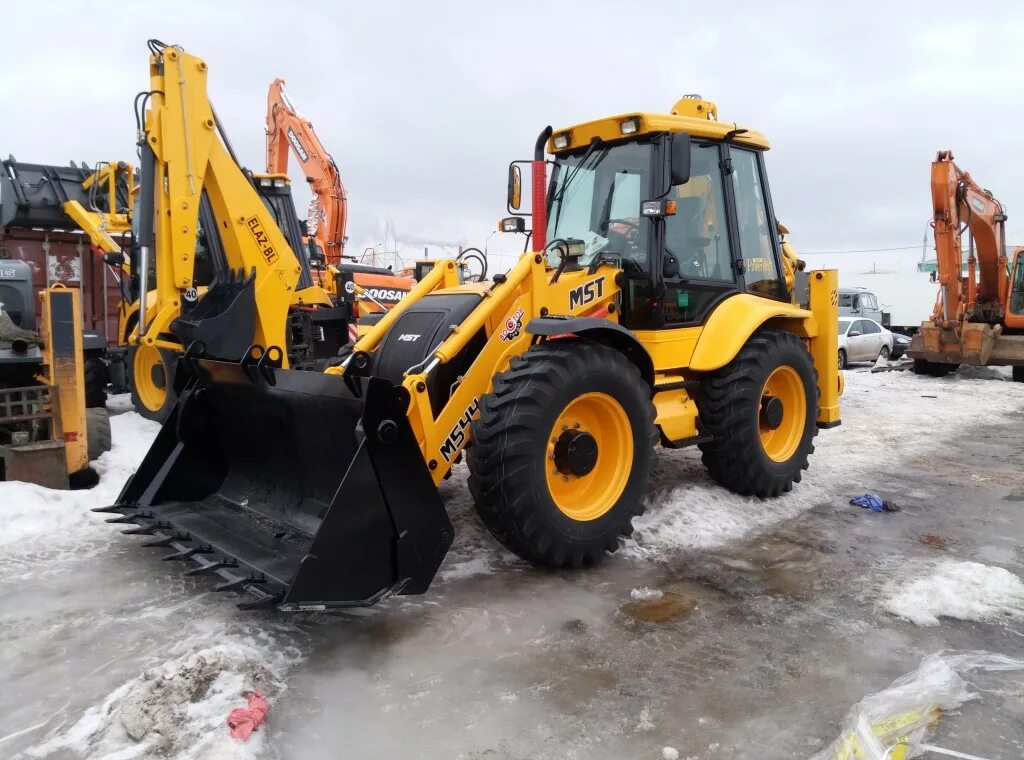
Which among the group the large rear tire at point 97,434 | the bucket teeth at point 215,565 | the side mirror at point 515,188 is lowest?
the bucket teeth at point 215,565

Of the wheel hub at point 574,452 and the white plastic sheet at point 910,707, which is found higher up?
the wheel hub at point 574,452

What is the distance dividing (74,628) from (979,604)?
175 inches

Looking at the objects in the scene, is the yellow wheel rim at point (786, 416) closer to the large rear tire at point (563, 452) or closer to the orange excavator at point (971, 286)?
the large rear tire at point (563, 452)

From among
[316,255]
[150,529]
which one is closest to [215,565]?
[150,529]

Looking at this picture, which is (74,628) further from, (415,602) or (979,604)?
(979,604)

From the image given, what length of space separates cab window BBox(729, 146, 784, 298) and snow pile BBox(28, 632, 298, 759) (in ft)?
14.5

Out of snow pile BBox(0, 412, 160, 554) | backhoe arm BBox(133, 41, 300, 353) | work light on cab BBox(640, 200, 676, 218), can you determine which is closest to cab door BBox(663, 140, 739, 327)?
work light on cab BBox(640, 200, 676, 218)

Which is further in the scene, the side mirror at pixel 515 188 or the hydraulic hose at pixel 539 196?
the side mirror at pixel 515 188

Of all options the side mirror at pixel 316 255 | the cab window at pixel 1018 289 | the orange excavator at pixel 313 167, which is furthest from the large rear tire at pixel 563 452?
the cab window at pixel 1018 289

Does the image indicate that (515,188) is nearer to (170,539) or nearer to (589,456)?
(589,456)

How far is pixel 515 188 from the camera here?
531 cm

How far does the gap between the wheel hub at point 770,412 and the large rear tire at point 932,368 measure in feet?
35.7

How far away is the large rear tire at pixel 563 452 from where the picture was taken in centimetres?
377

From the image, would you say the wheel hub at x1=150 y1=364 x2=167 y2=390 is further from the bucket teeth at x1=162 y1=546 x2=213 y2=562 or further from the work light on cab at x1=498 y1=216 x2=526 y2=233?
the bucket teeth at x1=162 y1=546 x2=213 y2=562
